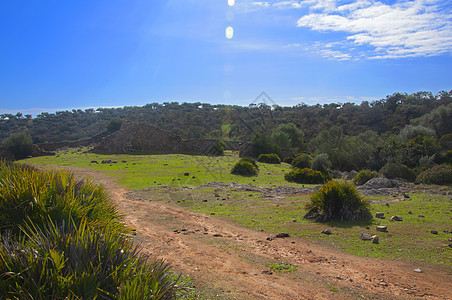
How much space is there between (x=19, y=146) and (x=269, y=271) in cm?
3333

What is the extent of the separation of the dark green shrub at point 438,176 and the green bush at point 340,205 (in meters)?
9.95

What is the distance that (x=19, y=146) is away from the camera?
29.5m

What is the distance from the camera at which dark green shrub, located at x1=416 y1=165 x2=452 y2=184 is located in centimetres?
1473

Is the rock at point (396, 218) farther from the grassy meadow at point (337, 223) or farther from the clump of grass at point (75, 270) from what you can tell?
the clump of grass at point (75, 270)

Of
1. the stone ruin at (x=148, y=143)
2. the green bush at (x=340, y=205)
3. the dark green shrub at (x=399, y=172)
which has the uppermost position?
the stone ruin at (x=148, y=143)

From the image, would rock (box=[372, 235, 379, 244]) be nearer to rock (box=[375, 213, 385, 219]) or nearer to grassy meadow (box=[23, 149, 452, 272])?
grassy meadow (box=[23, 149, 452, 272])

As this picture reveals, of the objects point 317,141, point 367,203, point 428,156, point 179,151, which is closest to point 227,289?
point 367,203

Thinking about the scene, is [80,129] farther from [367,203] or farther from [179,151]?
[367,203]

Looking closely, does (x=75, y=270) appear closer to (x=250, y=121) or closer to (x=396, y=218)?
(x=396, y=218)

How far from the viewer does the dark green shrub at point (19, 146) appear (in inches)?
1155

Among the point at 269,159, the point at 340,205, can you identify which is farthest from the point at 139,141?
the point at 340,205

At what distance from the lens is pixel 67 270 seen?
2.64 meters

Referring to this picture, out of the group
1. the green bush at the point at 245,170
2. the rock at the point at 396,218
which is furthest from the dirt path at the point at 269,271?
the green bush at the point at 245,170

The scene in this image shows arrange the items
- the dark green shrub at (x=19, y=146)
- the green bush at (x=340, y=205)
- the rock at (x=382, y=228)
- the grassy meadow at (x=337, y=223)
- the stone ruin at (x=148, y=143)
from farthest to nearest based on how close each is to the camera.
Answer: the stone ruin at (x=148, y=143) → the dark green shrub at (x=19, y=146) → the green bush at (x=340, y=205) → the rock at (x=382, y=228) → the grassy meadow at (x=337, y=223)
